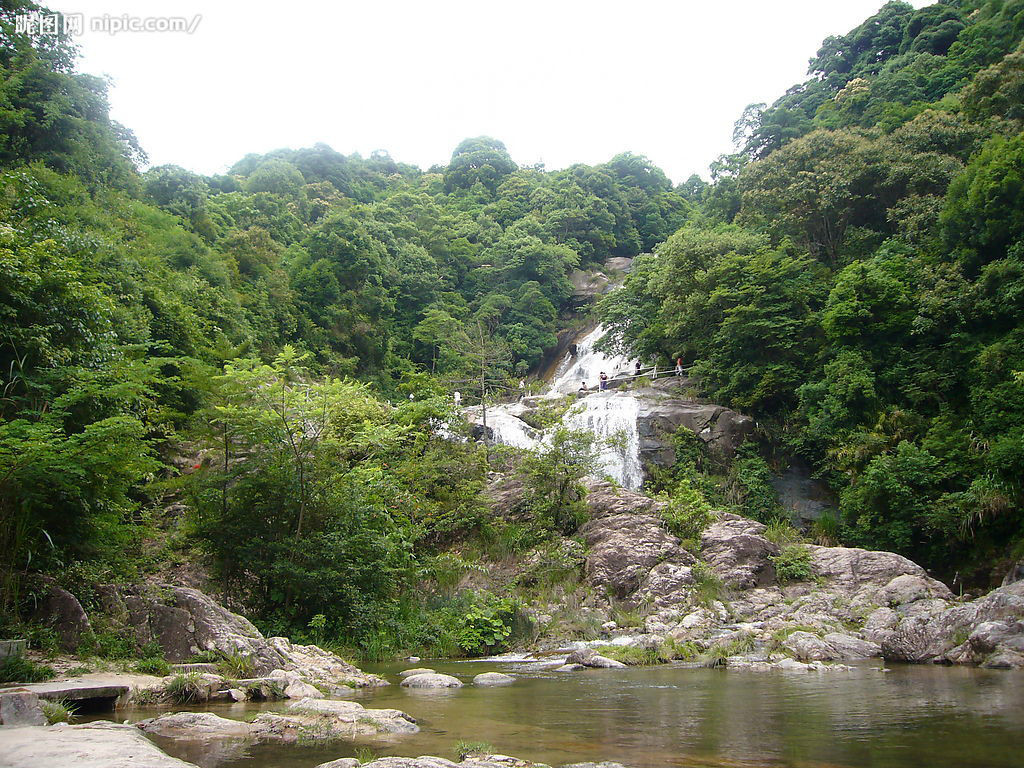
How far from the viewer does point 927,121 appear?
89.0ft

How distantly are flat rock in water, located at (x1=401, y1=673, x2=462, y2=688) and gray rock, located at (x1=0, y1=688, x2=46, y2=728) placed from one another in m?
5.08

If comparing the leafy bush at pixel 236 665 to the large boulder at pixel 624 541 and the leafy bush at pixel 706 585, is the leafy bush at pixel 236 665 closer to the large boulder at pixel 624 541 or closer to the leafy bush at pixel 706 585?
the large boulder at pixel 624 541

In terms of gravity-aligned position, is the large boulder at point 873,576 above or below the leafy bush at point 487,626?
above

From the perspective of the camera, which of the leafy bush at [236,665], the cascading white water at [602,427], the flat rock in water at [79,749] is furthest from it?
the cascading white water at [602,427]

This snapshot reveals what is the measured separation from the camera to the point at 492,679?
10281mm

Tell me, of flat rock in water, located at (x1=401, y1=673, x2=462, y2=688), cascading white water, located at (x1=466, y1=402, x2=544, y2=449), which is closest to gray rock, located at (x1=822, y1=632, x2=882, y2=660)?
flat rock in water, located at (x1=401, y1=673, x2=462, y2=688)

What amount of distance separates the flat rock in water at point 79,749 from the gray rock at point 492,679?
5.54 metres

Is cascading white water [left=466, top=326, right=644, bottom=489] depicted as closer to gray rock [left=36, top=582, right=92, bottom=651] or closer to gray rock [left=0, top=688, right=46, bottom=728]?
gray rock [left=36, top=582, right=92, bottom=651]

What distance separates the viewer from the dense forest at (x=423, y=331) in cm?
1125

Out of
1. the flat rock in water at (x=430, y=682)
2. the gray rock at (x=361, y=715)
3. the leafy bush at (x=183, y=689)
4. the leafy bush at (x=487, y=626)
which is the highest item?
the gray rock at (x=361, y=715)

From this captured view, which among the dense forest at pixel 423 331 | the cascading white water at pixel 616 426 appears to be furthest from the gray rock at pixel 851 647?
the cascading white water at pixel 616 426

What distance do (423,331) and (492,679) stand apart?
28.7m

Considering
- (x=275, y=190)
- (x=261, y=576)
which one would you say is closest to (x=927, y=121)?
(x=261, y=576)

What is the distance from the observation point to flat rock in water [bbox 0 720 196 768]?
4.33m
